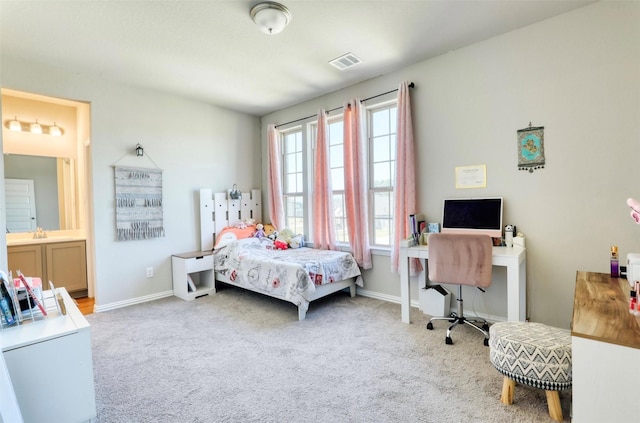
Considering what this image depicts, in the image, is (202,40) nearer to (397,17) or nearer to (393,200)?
(397,17)

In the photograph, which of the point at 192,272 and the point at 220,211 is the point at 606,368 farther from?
the point at 220,211

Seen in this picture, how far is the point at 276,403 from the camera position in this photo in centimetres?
177

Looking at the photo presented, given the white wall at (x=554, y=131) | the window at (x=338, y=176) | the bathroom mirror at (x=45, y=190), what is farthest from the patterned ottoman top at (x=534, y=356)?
the bathroom mirror at (x=45, y=190)

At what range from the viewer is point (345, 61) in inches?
124

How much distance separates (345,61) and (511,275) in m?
2.55

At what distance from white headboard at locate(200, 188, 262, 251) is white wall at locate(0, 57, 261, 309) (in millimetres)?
115

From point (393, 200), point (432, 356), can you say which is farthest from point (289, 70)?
point (432, 356)

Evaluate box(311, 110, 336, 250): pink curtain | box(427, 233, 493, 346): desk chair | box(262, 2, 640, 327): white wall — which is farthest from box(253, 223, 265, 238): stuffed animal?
box(427, 233, 493, 346): desk chair

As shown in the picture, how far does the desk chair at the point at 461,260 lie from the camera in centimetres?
237

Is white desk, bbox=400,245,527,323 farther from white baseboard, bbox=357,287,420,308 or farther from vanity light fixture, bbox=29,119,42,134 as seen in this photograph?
vanity light fixture, bbox=29,119,42,134

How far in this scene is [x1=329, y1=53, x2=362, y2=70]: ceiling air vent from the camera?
119 inches

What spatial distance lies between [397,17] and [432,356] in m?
2.70

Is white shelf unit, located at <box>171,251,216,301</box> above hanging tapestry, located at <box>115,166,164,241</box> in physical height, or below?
below

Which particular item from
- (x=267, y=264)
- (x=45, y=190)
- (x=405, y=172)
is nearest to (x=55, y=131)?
(x=45, y=190)
